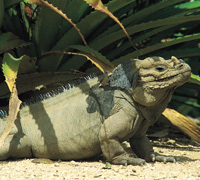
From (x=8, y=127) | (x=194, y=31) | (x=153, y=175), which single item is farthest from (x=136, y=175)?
(x=194, y=31)

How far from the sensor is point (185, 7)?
227 inches

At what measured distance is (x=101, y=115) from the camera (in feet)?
13.1

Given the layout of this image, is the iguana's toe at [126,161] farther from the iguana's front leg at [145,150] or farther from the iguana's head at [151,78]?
the iguana's head at [151,78]

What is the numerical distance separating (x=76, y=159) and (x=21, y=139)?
0.61 m

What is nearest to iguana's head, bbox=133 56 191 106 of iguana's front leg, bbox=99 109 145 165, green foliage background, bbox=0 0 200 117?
iguana's front leg, bbox=99 109 145 165

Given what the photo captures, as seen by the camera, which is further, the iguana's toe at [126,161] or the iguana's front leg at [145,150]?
the iguana's front leg at [145,150]

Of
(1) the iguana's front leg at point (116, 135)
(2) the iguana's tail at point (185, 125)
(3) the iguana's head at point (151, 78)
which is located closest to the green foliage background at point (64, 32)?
(2) the iguana's tail at point (185, 125)

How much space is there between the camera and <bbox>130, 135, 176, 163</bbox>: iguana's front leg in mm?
4129

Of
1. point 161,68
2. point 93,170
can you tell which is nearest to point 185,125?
point 161,68

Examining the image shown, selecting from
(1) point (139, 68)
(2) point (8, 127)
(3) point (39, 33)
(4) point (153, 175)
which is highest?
(3) point (39, 33)

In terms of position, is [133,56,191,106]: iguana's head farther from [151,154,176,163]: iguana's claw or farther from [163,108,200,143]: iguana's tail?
[163,108,200,143]: iguana's tail

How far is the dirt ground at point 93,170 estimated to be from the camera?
342 cm

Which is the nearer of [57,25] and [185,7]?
[57,25]

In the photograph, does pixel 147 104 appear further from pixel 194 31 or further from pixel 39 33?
pixel 194 31
